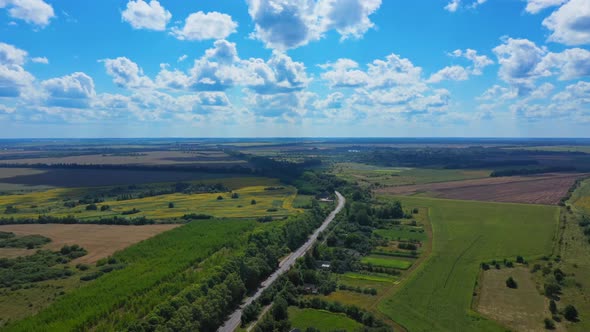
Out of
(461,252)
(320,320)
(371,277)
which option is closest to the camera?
(320,320)

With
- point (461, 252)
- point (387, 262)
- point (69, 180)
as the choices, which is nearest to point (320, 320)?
point (387, 262)

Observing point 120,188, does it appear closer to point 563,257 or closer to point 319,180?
point 319,180

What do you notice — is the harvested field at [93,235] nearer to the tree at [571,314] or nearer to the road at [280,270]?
the road at [280,270]

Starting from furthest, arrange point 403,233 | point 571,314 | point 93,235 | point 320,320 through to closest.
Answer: point 403,233 → point 93,235 → point 320,320 → point 571,314

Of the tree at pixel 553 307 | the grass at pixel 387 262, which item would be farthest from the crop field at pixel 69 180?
the tree at pixel 553 307

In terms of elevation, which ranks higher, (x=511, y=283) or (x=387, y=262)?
(x=511, y=283)

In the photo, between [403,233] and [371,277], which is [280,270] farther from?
[403,233]
